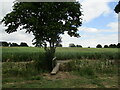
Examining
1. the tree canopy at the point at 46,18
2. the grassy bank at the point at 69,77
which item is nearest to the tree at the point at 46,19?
the tree canopy at the point at 46,18

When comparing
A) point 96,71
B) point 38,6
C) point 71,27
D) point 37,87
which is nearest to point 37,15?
→ point 38,6

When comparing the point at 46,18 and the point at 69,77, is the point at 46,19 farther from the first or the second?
the point at 69,77

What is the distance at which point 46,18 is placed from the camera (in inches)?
502

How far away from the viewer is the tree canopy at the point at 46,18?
12.2 metres

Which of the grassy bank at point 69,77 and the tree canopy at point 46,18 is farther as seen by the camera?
the tree canopy at point 46,18

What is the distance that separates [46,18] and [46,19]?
0.29 feet

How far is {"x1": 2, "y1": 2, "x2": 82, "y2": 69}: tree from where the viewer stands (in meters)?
12.2

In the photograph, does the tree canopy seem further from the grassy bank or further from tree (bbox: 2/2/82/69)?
the grassy bank

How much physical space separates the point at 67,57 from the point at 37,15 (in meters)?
6.84

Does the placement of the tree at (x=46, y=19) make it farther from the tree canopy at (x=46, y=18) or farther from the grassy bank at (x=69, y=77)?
the grassy bank at (x=69, y=77)

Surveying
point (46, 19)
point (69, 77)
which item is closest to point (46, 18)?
point (46, 19)

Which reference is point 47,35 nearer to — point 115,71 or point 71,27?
point 71,27

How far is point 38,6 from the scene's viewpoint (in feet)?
42.3

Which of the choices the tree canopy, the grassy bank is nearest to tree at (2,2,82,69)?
the tree canopy
